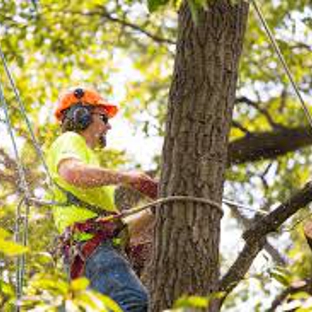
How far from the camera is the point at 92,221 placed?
11.8ft

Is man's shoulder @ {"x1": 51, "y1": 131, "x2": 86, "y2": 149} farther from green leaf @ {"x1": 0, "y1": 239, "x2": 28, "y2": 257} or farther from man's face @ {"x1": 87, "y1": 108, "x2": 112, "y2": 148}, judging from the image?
green leaf @ {"x1": 0, "y1": 239, "x2": 28, "y2": 257}

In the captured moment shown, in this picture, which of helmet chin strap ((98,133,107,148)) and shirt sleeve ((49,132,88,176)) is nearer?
shirt sleeve ((49,132,88,176))

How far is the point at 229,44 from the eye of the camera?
3.05 m

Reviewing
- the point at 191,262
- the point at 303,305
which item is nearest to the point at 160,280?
the point at 191,262

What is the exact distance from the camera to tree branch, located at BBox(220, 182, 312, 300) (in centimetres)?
346

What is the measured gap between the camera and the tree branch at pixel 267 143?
8719 mm

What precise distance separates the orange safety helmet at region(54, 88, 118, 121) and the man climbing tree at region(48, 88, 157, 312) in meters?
0.26

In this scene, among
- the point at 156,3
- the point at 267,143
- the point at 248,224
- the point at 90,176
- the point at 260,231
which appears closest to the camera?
the point at 156,3

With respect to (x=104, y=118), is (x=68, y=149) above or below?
below

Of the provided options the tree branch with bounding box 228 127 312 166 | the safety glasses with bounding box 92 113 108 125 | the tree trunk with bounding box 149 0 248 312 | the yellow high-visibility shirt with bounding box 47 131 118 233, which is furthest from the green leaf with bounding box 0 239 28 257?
the tree branch with bounding box 228 127 312 166

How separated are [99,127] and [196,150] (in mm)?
1147

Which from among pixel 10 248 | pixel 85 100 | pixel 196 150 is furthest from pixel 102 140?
pixel 10 248

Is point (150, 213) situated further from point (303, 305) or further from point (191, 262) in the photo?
point (303, 305)

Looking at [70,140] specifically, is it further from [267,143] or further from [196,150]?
[267,143]
